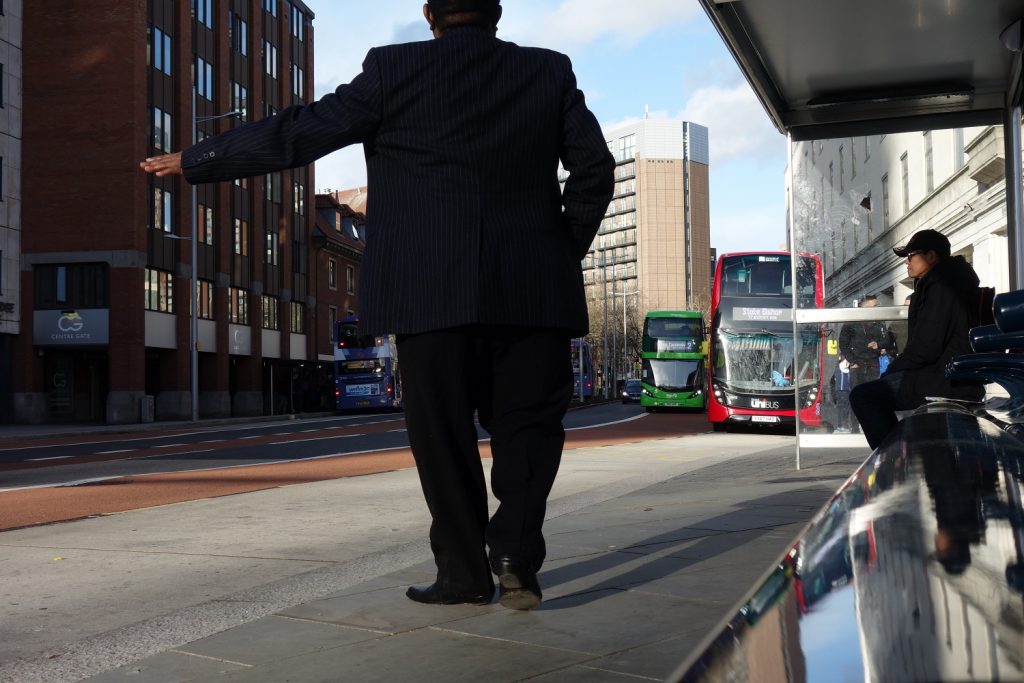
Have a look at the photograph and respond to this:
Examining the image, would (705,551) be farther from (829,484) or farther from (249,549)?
(829,484)

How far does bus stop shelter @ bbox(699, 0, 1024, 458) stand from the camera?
22.4 ft

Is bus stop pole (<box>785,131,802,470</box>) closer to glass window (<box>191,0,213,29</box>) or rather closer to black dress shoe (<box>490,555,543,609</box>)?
black dress shoe (<box>490,555,543,609</box>)

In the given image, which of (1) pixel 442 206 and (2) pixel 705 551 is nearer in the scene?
(1) pixel 442 206

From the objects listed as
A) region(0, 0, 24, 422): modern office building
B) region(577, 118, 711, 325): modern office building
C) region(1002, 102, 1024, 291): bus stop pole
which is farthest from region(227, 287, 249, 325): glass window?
region(577, 118, 711, 325): modern office building

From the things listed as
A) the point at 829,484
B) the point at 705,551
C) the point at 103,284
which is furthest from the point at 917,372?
the point at 103,284

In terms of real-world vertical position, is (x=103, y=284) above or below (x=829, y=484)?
above

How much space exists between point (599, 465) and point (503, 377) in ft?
30.5

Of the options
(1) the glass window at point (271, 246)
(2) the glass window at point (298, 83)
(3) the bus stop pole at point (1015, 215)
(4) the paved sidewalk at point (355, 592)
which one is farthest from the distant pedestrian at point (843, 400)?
(2) the glass window at point (298, 83)

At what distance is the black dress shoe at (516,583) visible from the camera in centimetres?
333

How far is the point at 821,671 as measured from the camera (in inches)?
21.2

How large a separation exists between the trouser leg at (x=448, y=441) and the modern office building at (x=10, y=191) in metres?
39.5

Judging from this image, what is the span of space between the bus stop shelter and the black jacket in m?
1.75

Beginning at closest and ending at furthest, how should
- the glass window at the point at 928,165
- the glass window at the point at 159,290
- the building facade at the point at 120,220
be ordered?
1. the glass window at the point at 928,165
2. the building facade at the point at 120,220
3. the glass window at the point at 159,290

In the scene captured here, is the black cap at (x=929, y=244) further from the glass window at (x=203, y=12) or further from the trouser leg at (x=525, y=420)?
the glass window at (x=203, y=12)
